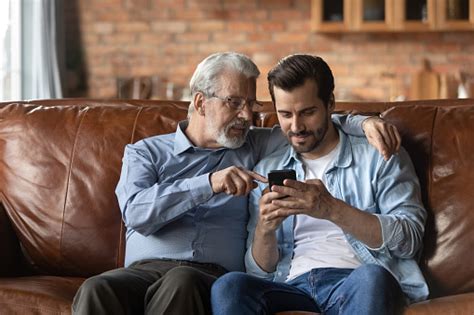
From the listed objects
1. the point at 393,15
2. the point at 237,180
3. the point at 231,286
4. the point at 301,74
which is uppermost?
the point at 393,15

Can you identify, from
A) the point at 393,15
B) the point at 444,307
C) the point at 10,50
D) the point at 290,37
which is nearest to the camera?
the point at 444,307

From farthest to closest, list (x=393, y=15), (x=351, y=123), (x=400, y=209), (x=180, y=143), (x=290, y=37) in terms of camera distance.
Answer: (x=290, y=37) → (x=393, y=15) → (x=180, y=143) → (x=351, y=123) → (x=400, y=209)

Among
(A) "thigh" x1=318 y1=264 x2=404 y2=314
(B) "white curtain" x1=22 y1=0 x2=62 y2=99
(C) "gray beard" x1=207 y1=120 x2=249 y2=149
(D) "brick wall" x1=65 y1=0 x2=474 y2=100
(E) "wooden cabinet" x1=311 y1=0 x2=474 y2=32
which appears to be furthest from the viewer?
(D) "brick wall" x1=65 y1=0 x2=474 y2=100

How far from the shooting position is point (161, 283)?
2.42 m

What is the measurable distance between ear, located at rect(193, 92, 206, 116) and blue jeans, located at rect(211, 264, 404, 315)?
66 cm

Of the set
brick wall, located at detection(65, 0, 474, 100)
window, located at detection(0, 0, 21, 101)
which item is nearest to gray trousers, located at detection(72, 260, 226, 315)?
window, located at detection(0, 0, 21, 101)

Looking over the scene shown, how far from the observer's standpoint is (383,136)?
8.61 feet

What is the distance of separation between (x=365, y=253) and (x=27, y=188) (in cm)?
126

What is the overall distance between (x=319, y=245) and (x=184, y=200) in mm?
412

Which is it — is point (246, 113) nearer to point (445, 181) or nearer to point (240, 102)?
point (240, 102)

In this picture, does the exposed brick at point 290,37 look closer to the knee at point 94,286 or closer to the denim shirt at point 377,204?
the denim shirt at point 377,204

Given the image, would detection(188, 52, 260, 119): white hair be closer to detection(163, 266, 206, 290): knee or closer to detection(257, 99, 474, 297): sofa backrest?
detection(257, 99, 474, 297): sofa backrest

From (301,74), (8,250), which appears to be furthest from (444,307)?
(8,250)

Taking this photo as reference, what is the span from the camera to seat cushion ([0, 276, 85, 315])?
2.59 m
